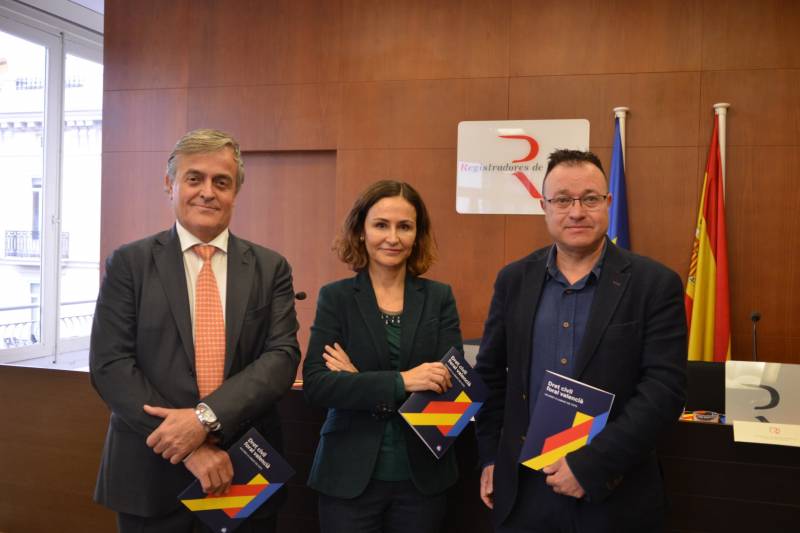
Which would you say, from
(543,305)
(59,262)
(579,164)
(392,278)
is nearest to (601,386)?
(543,305)

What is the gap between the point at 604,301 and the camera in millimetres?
1574

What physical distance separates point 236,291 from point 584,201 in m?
0.94

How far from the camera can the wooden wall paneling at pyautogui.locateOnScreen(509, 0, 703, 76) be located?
4.63 m

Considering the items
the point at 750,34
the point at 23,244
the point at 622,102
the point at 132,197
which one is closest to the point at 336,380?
the point at 622,102

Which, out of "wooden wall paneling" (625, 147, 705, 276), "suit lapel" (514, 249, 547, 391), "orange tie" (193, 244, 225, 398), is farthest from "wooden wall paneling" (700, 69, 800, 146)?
"orange tie" (193, 244, 225, 398)

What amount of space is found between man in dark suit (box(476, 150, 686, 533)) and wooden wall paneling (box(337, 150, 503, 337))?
3.25m

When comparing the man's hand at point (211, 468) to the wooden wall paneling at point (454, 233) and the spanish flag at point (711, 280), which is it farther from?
the spanish flag at point (711, 280)

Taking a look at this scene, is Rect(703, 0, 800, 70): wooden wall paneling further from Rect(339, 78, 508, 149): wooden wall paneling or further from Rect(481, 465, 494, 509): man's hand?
Rect(481, 465, 494, 509): man's hand

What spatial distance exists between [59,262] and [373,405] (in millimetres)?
6064

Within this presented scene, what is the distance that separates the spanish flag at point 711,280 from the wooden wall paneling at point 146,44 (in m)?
4.26

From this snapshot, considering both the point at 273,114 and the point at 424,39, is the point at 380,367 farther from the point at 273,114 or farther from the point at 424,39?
the point at 273,114

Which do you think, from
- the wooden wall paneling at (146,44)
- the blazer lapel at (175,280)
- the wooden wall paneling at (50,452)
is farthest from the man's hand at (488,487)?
the wooden wall paneling at (146,44)

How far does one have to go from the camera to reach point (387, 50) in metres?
5.18

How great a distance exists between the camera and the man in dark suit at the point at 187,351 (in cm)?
161
